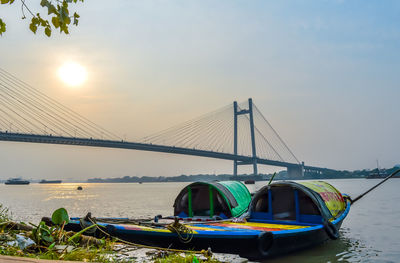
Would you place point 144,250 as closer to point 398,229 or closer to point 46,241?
point 46,241

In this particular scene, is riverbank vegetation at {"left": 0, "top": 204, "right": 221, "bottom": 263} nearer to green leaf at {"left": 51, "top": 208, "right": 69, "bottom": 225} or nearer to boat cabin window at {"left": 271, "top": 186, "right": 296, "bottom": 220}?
green leaf at {"left": 51, "top": 208, "right": 69, "bottom": 225}

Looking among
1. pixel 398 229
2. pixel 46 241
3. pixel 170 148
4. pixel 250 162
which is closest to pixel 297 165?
pixel 250 162

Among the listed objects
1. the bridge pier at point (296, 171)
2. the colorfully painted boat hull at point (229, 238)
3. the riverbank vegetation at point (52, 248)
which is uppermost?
the bridge pier at point (296, 171)

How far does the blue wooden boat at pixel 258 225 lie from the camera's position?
6.84 metres

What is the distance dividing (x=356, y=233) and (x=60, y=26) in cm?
1210

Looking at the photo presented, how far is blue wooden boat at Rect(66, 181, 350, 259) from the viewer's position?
6.84 metres

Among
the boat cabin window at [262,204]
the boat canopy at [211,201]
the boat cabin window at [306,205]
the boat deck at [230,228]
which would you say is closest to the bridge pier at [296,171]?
the boat canopy at [211,201]

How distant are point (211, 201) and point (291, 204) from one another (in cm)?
234

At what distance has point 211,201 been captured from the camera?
10.2m

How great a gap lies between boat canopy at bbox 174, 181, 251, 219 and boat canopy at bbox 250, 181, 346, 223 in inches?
36.3

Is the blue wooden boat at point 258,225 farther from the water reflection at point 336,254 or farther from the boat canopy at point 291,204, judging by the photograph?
the water reflection at point 336,254

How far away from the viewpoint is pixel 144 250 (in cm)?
637

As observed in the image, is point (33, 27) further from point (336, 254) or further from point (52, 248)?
point (336, 254)

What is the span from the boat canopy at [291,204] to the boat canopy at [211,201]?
921mm
